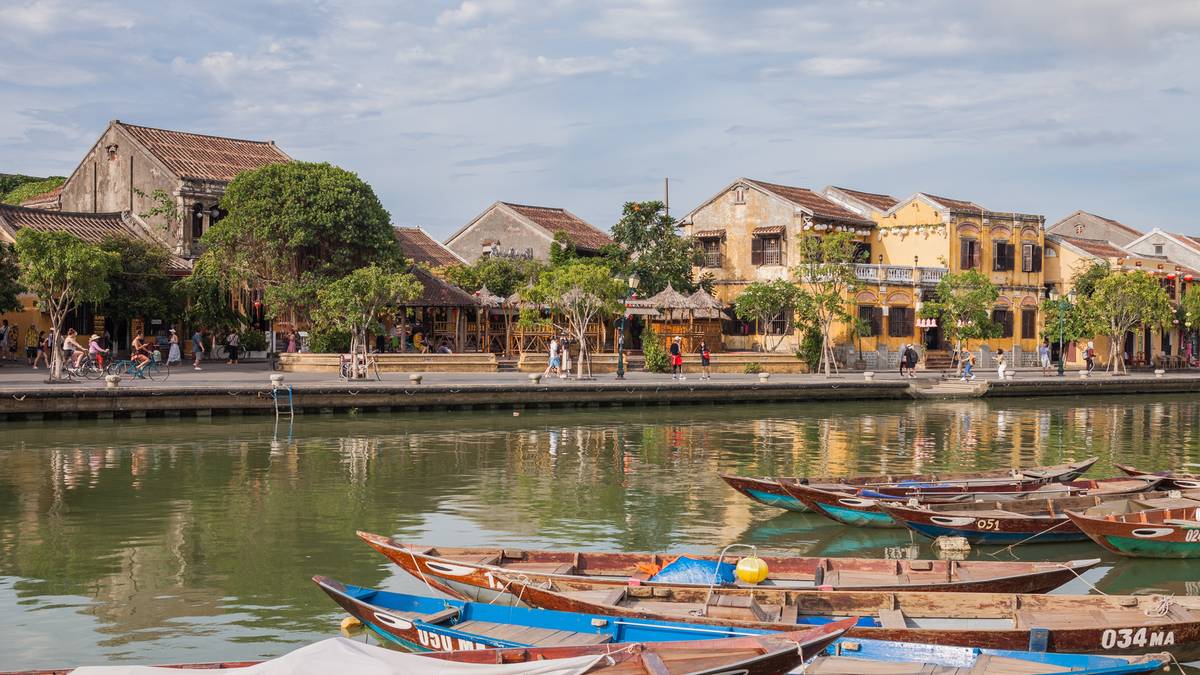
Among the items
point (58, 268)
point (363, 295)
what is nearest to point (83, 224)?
point (58, 268)

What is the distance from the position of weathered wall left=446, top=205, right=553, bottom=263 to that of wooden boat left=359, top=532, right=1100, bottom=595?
45.9m

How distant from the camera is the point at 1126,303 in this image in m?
52.9

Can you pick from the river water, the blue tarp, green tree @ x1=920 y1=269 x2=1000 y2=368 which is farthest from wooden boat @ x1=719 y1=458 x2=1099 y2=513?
green tree @ x1=920 y1=269 x2=1000 y2=368

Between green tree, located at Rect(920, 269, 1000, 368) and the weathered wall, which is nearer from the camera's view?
green tree, located at Rect(920, 269, 1000, 368)

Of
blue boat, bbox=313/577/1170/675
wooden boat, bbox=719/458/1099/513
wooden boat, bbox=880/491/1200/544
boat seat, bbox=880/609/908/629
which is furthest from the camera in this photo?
wooden boat, bbox=719/458/1099/513

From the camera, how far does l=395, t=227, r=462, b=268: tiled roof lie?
5534 centimetres

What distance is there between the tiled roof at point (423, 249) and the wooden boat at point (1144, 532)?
41587 mm

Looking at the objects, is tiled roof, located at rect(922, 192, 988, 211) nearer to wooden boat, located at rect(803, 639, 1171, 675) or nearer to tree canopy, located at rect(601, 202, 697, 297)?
tree canopy, located at rect(601, 202, 697, 297)

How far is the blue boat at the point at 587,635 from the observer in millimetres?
8953

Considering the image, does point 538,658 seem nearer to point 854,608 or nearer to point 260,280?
point 854,608

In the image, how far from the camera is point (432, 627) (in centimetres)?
960

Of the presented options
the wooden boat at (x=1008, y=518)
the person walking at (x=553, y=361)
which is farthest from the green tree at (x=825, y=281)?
the wooden boat at (x=1008, y=518)

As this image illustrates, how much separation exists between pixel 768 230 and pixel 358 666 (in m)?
47.9

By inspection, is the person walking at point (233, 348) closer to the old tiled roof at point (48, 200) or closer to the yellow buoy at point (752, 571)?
Result: the old tiled roof at point (48, 200)
